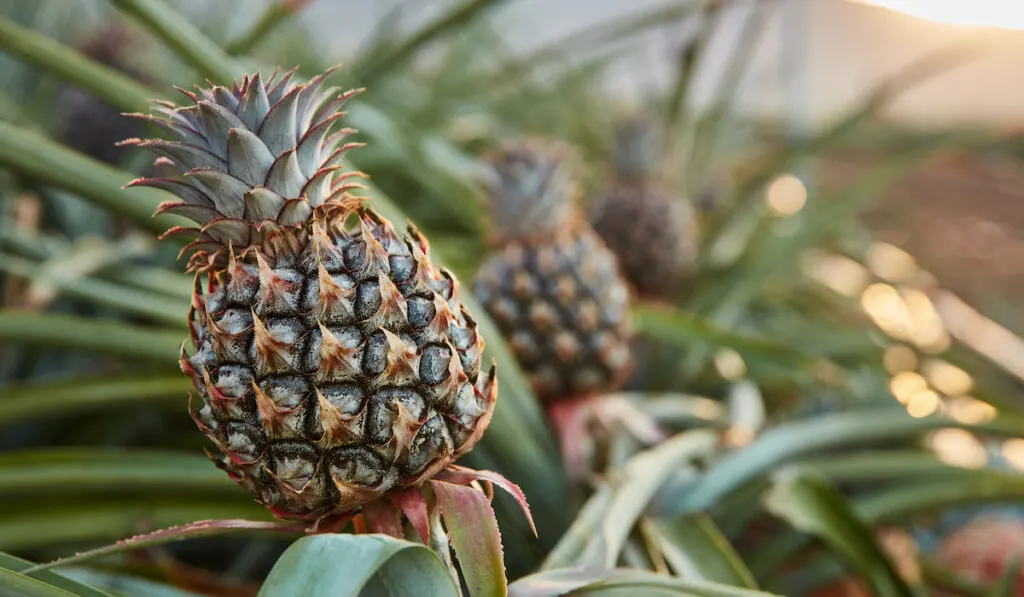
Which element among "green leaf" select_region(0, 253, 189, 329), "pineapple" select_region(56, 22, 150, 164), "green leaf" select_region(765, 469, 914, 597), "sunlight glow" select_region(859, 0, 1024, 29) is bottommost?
"green leaf" select_region(765, 469, 914, 597)

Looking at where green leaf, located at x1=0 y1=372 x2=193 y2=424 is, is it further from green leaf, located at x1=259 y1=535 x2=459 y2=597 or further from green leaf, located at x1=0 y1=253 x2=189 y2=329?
green leaf, located at x1=259 y1=535 x2=459 y2=597

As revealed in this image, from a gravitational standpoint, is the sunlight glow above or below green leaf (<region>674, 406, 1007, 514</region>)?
above

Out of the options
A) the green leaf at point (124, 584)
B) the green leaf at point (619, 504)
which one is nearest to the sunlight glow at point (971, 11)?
the green leaf at point (619, 504)

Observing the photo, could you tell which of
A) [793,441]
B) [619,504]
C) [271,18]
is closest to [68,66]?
[271,18]

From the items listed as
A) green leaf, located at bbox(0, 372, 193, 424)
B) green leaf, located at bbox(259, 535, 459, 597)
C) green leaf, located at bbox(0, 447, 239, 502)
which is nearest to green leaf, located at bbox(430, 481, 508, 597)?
green leaf, located at bbox(259, 535, 459, 597)

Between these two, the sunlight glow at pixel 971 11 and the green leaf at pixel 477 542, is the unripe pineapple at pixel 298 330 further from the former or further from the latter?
the sunlight glow at pixel 971 11

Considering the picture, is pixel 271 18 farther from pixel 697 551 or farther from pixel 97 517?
pixel 697 551
